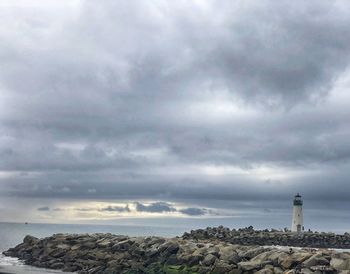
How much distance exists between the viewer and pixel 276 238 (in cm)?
6619

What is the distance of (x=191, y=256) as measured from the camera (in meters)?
38.2

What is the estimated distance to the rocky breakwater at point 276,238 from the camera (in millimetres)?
63656

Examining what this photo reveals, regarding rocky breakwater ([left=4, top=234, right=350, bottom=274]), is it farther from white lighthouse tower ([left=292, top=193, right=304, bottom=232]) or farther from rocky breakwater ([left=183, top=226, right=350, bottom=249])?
white lighthouse tower ([left=292, top=193, right=304, bottom=232])

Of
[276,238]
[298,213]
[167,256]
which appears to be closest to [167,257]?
[167,256]

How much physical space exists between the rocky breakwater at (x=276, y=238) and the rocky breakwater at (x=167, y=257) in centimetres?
1614

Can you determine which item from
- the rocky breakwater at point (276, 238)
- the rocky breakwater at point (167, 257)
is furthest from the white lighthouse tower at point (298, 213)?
the rocky breakwater at point (167, 257)

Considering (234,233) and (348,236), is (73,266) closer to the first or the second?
(234,233)

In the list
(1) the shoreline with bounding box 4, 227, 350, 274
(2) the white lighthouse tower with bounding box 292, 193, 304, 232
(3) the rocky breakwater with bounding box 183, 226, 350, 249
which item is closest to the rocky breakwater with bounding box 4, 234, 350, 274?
(1) the shoreline with bounding box 4, 227, 350, 274

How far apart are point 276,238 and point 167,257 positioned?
95.5ft

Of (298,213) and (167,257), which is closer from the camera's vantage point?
(167,257)

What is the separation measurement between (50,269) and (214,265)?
631 inches

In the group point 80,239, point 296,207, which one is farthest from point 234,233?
point 80,239

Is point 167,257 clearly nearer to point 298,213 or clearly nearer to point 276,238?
point 276,238

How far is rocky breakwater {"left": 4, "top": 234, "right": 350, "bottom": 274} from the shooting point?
110ft
